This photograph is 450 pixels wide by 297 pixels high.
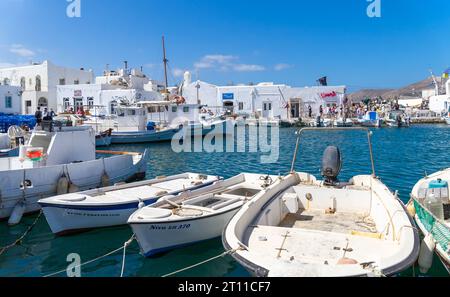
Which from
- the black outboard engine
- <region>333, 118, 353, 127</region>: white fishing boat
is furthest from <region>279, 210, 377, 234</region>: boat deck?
<region>333, 118, 353, 127</region>: white fishing boat

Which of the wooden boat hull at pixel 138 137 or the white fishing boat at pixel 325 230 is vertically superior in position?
the wooden boat hull at pixel 138 137

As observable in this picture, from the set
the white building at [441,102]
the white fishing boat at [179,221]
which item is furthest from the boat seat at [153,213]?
the white building at [441,102]

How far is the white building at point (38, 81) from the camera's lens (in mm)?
57875

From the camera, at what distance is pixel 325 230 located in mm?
8938

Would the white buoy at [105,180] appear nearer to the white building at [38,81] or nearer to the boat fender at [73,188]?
the boat fender at [73,188]

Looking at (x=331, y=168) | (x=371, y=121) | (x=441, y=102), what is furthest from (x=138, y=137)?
(x=441, y=102)

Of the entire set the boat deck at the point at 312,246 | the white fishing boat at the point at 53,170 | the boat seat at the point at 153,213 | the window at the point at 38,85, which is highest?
the window at the point at 38,85

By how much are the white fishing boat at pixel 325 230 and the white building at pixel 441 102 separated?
2771 inches

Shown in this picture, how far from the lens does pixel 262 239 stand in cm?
743

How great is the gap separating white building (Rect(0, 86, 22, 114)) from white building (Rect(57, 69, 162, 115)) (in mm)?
8607

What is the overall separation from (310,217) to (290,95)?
5613 centimetres

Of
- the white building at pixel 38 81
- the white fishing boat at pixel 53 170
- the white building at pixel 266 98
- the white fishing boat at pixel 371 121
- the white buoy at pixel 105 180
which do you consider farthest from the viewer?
the white building at pixel 266 98

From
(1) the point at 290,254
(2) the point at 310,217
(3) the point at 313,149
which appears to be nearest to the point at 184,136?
(3) the point at 313,149
